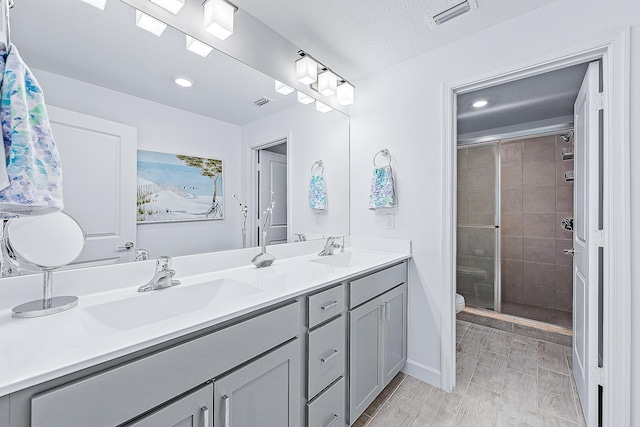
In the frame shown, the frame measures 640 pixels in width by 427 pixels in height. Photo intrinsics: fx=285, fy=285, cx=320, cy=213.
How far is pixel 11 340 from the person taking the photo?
2.37ft

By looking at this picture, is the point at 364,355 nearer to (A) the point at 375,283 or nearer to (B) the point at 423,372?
(A) the point at 375,283

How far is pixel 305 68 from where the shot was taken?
1.86 metres

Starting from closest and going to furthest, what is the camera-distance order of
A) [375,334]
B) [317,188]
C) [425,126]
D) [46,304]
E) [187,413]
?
1. [187,413]
2. [46,304]
3. [375,334]
4. [425,126]
5. [317,188]

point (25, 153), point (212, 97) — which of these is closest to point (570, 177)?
point (212, 97)

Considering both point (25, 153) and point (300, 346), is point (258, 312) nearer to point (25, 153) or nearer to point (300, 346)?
point (300, 346)

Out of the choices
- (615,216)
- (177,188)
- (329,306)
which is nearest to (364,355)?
(329,306)

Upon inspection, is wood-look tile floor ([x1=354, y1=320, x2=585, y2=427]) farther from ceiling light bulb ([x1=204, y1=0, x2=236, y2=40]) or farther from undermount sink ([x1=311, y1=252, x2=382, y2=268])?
ceiling light bulb ([x1=204, y1=0, x2=236, y2=40])

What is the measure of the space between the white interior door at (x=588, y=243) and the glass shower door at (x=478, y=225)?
66.9 inches

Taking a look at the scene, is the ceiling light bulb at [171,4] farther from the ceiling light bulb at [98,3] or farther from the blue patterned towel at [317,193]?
the blue patterned towel at [317,193]

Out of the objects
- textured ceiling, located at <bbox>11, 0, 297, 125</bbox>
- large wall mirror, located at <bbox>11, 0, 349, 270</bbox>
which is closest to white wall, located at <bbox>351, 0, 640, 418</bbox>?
large wall mirror, located at <bbox>11, 0, 349, 270</bbox>

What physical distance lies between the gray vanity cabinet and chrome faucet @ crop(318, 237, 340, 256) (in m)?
0.46

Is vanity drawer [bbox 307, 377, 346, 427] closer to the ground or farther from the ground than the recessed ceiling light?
closer to the ground

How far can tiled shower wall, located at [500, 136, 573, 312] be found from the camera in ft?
10.3

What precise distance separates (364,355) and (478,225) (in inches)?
105
